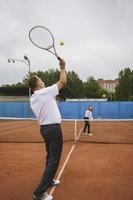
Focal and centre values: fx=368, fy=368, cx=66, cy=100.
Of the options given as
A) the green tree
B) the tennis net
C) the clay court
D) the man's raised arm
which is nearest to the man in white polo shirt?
the man's raised arm

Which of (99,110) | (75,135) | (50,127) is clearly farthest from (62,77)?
(99,110)

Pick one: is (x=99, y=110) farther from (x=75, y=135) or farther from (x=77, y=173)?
(x=77, y=173)

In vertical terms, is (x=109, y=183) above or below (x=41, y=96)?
below

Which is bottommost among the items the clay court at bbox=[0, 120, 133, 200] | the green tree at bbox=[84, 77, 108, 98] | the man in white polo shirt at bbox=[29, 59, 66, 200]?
the clay court at bbox=[0, 120, 133, 200]

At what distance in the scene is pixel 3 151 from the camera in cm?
1193

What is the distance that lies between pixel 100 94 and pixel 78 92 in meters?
9.42

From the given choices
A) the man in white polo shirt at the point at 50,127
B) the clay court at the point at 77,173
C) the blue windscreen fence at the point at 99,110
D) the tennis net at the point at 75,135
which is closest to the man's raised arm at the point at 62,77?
the man in white polo shirt at the point at 50,127

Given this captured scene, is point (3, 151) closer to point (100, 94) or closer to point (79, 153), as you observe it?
point (79, 153)

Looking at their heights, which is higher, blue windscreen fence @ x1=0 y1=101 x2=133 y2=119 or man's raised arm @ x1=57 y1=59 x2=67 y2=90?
man's raised arm @ x1=57 y1=59 x2=67 y2=90

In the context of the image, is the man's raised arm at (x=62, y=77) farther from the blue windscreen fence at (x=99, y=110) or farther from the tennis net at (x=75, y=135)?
the blue windscreen fence at (x=99, y=110)

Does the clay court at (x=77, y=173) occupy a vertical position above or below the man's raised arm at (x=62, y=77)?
below

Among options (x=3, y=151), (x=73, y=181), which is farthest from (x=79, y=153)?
(x=73, y=181)

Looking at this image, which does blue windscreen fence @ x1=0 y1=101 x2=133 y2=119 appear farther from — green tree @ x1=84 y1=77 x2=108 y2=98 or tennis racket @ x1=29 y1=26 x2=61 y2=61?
green tree @ x1=84 y1=77 x2=108 y2=98

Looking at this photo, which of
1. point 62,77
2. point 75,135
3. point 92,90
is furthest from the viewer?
point 92,90
